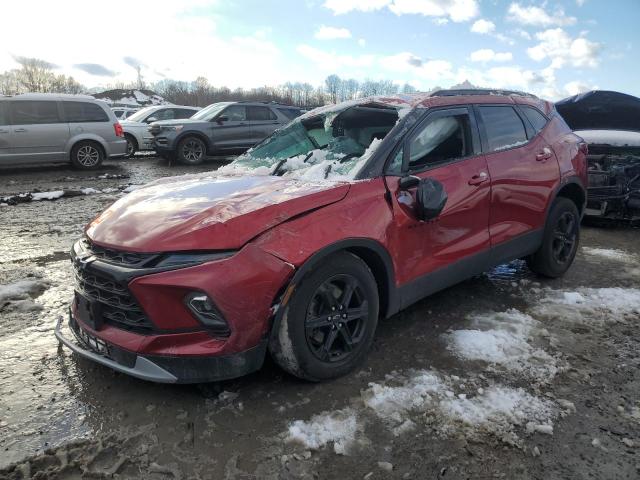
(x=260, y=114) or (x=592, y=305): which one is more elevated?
(x=260, y=114)

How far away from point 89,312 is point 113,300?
255mm

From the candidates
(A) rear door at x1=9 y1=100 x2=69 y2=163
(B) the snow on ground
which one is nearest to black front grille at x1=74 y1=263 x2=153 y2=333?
(B) the snow on ground

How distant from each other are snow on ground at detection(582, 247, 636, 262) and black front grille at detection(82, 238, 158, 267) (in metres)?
5.17

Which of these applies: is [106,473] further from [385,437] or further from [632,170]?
[632,170]

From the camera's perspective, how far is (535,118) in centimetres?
446

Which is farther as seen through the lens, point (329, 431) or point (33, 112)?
point (33, 112)

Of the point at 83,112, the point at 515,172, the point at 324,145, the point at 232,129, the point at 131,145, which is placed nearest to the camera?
the point at 324,145

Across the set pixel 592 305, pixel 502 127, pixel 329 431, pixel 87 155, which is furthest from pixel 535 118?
pixel 87 155

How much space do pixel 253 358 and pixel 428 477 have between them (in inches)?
39.8

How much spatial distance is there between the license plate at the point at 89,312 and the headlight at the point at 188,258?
1.76 feet

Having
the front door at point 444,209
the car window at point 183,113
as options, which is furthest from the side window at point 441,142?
the car window at point 183,113

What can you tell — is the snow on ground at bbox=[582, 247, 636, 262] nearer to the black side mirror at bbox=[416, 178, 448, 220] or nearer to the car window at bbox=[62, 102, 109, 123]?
the black side mirror at bbox=[416, 178, 448, 220]

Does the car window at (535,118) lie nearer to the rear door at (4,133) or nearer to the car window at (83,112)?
the car window at (83,112)

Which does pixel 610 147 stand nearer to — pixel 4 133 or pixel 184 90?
pixel 4 133
